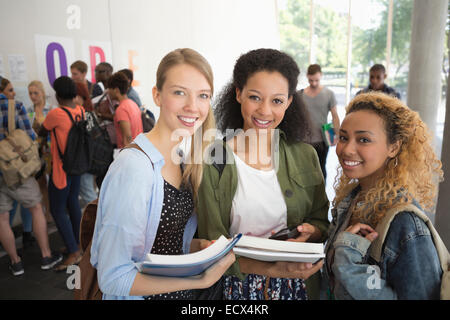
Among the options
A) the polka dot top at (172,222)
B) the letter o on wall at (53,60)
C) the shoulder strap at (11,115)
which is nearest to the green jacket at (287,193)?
the polka dot top at (172,222)

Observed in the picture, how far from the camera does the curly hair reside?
1.26 meters

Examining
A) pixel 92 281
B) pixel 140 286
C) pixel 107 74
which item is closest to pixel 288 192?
pixel 140 286

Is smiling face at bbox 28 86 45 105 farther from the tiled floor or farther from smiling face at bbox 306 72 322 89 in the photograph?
smiling face at bbox 306 72 322 89

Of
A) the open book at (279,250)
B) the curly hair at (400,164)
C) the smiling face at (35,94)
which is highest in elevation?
the smiling face at (35,94)

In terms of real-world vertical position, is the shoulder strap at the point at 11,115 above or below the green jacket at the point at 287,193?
above

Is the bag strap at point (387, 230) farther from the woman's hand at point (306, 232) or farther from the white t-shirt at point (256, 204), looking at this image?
the white t-shirt at point (256, 204)

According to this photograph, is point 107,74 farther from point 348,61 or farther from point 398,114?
point 348,61

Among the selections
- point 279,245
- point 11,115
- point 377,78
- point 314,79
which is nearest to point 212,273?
point 279,245

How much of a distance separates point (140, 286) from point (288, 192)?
0.73m

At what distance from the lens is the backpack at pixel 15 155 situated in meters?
3.01

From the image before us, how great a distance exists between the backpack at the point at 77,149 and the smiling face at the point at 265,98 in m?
2.39

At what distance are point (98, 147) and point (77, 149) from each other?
23 centimetres

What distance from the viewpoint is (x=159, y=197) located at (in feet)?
3.71

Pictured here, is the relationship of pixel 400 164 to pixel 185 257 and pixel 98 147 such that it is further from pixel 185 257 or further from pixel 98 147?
pixel 98 147
